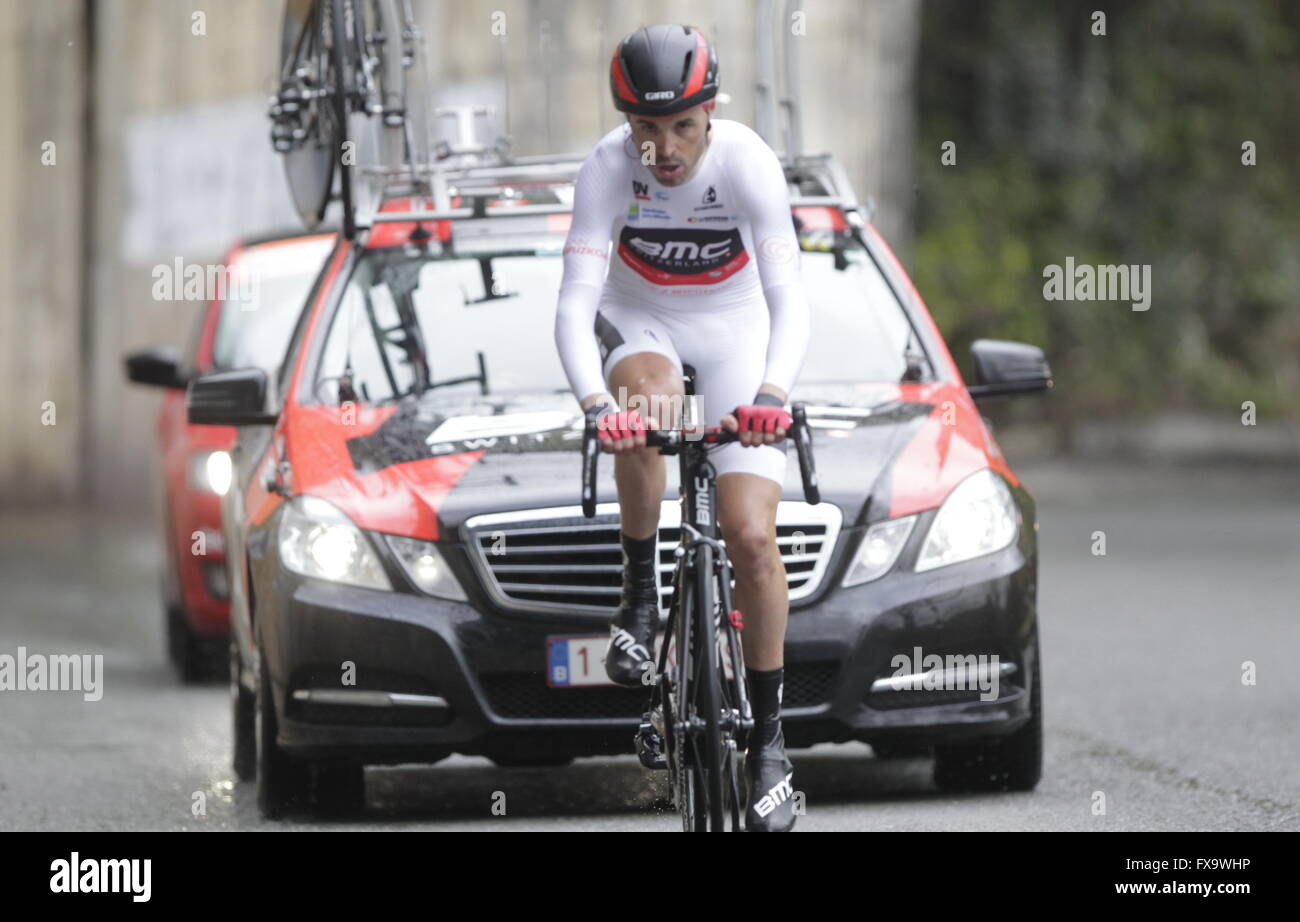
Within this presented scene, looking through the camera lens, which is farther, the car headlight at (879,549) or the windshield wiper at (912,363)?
the windshield wiper at (912,363)

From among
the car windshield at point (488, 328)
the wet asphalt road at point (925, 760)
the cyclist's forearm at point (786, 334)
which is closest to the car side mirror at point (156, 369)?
the wet asphalt road at point (925, 760)

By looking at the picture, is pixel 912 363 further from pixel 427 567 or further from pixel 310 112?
pixel 310 112

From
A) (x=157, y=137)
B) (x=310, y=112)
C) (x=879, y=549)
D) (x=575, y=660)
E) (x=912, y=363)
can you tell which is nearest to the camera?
(x=575, y=660)

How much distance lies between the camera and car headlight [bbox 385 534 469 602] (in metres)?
7.80

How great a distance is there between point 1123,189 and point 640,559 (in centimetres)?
2295

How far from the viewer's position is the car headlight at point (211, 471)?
12.1 metres

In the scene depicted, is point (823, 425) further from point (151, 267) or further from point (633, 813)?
point (151, 267)

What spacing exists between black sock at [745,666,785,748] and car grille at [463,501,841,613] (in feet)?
3.52

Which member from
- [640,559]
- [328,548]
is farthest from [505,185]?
[640,559]

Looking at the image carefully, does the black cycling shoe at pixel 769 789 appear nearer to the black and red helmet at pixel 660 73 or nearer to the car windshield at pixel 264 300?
the black and red helmet at pixel 660 73

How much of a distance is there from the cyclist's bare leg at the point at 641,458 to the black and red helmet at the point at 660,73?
701 mm

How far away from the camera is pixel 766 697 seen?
6742 mm

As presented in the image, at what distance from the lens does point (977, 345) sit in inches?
351
